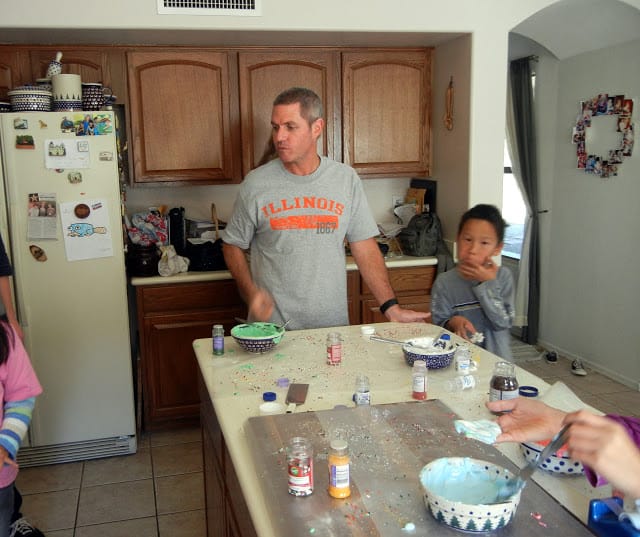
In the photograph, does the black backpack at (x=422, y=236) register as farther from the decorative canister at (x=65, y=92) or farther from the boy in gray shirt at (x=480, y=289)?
the decorative canister at (x=65, y=92)

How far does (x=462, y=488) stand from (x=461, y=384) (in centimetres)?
56

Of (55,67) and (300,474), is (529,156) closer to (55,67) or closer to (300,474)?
(55,67)

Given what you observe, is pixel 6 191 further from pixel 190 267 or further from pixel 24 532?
pixel 24 532

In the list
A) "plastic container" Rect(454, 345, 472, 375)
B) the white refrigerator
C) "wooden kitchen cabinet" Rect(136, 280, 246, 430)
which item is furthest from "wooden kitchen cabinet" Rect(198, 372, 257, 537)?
"wooden kitchen cabinet" Rect(136, 280, 246, 430)

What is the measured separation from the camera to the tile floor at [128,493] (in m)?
2.75

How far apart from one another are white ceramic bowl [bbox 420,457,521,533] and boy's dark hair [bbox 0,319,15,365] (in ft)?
3.94

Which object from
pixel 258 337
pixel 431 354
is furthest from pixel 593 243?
pixel 258 337

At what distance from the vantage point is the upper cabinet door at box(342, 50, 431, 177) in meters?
3.80

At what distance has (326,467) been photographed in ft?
4.30

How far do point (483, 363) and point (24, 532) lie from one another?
1.85 meters

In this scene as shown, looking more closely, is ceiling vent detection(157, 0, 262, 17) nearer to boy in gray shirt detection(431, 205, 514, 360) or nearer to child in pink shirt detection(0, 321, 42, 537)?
boy in gray shirt detection(431, 205, 514, 360)

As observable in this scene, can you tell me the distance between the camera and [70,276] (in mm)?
3217

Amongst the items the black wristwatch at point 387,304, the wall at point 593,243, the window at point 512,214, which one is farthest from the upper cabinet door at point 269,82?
the window at point 512,214

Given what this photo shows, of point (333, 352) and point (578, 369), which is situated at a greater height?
point (333, 352)
